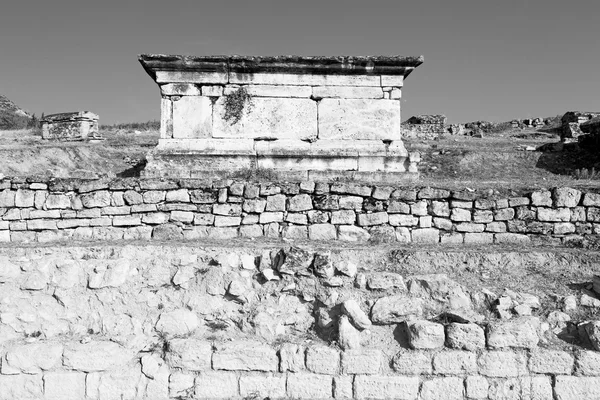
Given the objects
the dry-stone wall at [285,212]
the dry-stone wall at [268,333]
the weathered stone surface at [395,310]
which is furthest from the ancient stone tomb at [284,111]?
the weathered stone surface at [395,310]

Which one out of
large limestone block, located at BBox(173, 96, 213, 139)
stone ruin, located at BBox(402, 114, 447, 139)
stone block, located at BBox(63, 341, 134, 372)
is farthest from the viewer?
stone ruin, located at BBox(402, 114, 447, 139)

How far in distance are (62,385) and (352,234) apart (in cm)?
344

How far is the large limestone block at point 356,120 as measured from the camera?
771cm

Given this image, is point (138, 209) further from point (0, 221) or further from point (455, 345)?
point (455, 345)

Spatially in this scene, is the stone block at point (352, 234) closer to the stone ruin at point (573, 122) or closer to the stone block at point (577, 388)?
the stone block at point (577, 388)

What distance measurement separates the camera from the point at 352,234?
224 inches

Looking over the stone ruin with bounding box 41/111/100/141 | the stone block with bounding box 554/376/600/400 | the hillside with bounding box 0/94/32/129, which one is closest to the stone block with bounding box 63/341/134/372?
the stone block with bounding box 554/376/600/400

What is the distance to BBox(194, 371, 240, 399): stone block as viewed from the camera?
162 inches

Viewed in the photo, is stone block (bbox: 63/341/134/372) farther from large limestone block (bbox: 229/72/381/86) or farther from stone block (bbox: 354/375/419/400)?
large limestone block (bbox: 229/72/381/86)

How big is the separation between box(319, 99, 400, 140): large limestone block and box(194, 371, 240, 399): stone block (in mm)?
4548

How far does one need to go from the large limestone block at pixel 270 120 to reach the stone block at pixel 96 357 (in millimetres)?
4171

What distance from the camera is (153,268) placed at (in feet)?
15.6

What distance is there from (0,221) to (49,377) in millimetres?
2640

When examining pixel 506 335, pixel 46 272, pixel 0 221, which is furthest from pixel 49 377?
pixel 506 335
